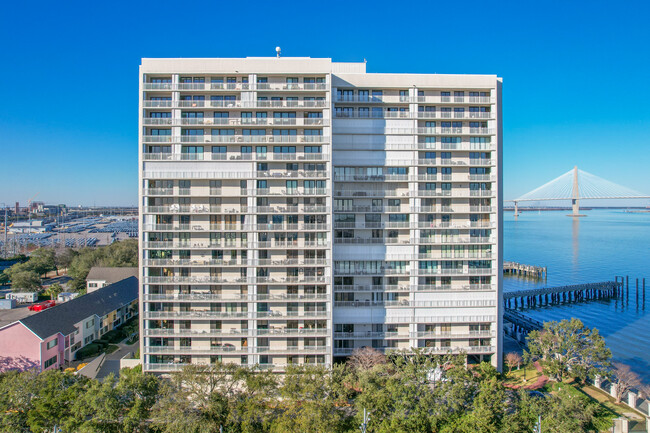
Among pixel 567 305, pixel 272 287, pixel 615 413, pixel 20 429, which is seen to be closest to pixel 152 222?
pixel 272 287

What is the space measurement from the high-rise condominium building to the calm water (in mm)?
29982

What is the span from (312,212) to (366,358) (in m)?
15.0

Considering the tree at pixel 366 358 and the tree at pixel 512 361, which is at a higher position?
the tree at pixel 366 358

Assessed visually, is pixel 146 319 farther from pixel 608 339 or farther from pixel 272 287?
pixel 608 339

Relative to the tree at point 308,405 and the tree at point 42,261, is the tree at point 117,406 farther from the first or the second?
the tree at point 42,261

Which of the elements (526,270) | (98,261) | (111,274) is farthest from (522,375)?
(98,261)

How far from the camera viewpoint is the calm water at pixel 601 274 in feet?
182

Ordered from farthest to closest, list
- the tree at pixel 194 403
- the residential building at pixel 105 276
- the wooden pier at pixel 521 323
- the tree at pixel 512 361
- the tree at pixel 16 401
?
the residential building at pixel 105 276, the wooden pier at pixel 521 323, the tree at pixel 512 361, the tree at pixel 194 403, the tree at pixel 16 401

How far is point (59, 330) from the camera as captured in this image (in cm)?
4322

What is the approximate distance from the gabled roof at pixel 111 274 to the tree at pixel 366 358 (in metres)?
49.2

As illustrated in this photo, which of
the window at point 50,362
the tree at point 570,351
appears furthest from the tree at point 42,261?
the tree at point 570,351

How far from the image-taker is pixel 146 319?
1478 inches

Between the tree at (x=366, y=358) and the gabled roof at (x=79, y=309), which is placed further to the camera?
the gabled roof at (x=79, y=309)

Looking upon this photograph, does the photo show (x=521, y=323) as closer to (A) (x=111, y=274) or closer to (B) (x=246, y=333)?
(B) (x=246, y=333)
